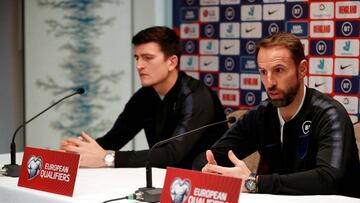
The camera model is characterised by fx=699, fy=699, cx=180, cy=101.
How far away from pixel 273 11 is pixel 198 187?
245 centimetres

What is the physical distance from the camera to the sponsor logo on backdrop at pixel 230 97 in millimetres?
4656

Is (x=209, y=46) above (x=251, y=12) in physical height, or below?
below

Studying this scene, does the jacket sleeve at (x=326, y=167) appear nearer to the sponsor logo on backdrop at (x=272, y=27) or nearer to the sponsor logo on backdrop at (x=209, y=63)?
the sponsor logo on backdrop at (x=272, y=27)

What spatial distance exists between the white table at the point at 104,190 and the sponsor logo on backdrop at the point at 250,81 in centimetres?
153

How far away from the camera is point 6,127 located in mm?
5621

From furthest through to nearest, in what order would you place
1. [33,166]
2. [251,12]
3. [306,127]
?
[251,12] → [306,127] → [33,166]

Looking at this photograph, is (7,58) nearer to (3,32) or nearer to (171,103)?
(3,32)

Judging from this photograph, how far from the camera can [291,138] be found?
9.62 ft

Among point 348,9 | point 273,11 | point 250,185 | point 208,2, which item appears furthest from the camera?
point 208,2

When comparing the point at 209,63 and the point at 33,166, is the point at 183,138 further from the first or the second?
the point at 209,63

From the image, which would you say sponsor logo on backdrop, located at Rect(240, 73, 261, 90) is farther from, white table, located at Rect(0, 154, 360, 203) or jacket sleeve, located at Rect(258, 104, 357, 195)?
jacket sleeve, located at Rect(258, 104, 357, 195)

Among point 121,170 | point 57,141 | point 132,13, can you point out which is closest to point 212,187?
point 121,170

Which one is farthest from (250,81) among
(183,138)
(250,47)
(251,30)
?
(183,138)

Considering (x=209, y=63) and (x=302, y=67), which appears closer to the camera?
(x=302, y=67)
